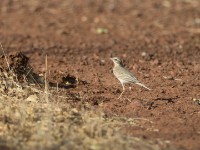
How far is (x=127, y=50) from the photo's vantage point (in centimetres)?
1453

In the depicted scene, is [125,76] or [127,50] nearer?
[125,76]

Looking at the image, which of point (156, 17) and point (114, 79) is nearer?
point (114, 79)

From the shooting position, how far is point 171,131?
325 inches

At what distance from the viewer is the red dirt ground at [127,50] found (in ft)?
29.9

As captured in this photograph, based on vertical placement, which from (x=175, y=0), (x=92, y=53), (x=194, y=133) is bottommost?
(x=194, y=133)

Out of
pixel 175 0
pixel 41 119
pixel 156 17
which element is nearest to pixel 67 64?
pixel 41 119

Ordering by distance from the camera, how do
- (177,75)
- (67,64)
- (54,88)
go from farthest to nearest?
(67,64), (177,75), (54,88)

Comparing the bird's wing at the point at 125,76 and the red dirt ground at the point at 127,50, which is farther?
the bird's wing at the point at 125,76

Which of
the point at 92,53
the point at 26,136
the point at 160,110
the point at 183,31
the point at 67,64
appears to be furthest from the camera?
the point at 183,31

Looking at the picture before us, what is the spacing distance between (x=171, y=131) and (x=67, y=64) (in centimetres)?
469

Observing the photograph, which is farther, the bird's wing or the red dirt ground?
the bird's wing

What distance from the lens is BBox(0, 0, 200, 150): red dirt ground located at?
911 cm

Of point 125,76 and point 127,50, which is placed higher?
point 127,50

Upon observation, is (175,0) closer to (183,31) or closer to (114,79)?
(183,31)
